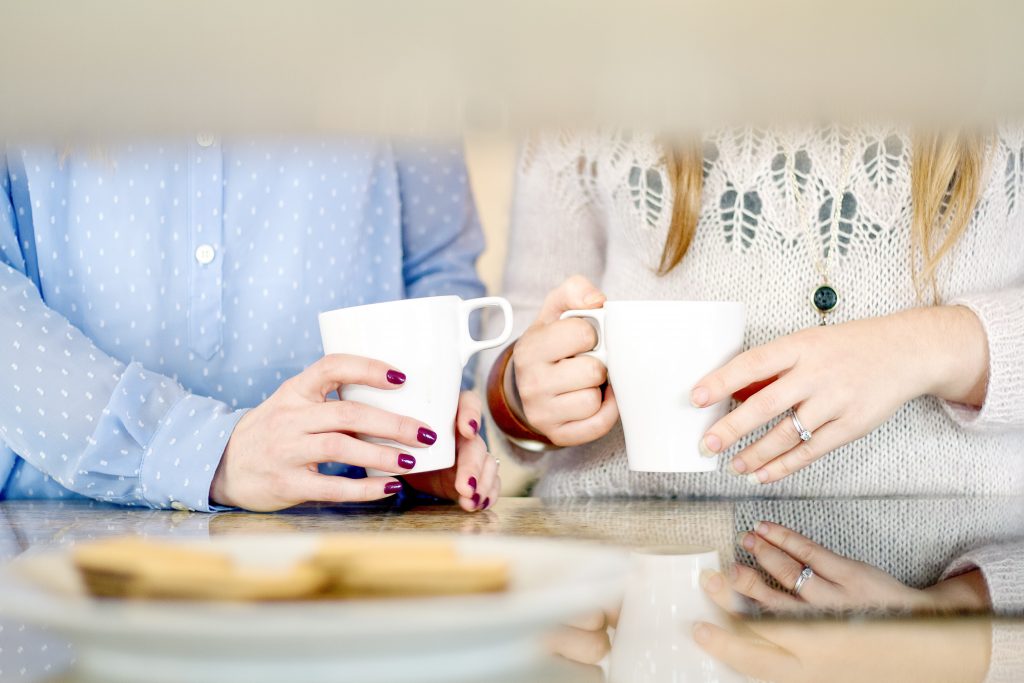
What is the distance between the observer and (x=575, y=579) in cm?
26


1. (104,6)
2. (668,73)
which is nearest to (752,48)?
(668,73)

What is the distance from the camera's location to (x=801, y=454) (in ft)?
2.32

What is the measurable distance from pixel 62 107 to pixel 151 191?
2.51ft

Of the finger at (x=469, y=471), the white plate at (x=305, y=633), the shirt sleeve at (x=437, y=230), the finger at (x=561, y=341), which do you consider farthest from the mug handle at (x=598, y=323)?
the white plate at (x=305, y=633)

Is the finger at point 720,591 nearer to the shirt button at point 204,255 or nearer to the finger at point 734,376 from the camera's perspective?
the finger at point 734,376

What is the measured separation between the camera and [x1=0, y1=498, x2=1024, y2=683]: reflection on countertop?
0.85 ft

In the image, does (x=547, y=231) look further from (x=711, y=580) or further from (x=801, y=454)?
(x=711, y=580)

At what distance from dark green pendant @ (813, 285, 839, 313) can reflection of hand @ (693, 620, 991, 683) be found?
1.96 ft

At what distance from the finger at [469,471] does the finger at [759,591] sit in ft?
0.96

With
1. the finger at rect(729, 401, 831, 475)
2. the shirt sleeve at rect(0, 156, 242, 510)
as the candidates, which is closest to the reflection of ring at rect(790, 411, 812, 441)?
the finger at rect(729, 401, 831, 475)

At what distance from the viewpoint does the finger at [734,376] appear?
2.11 ft

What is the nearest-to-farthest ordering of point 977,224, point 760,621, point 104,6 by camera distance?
point 104,6 → point 760,621 → point 977,224

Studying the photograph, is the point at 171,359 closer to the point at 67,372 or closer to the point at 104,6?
the point at 67,372

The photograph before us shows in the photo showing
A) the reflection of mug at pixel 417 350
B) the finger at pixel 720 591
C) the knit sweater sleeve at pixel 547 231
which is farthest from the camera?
the knit sweater sleeve at pixel 547 231
